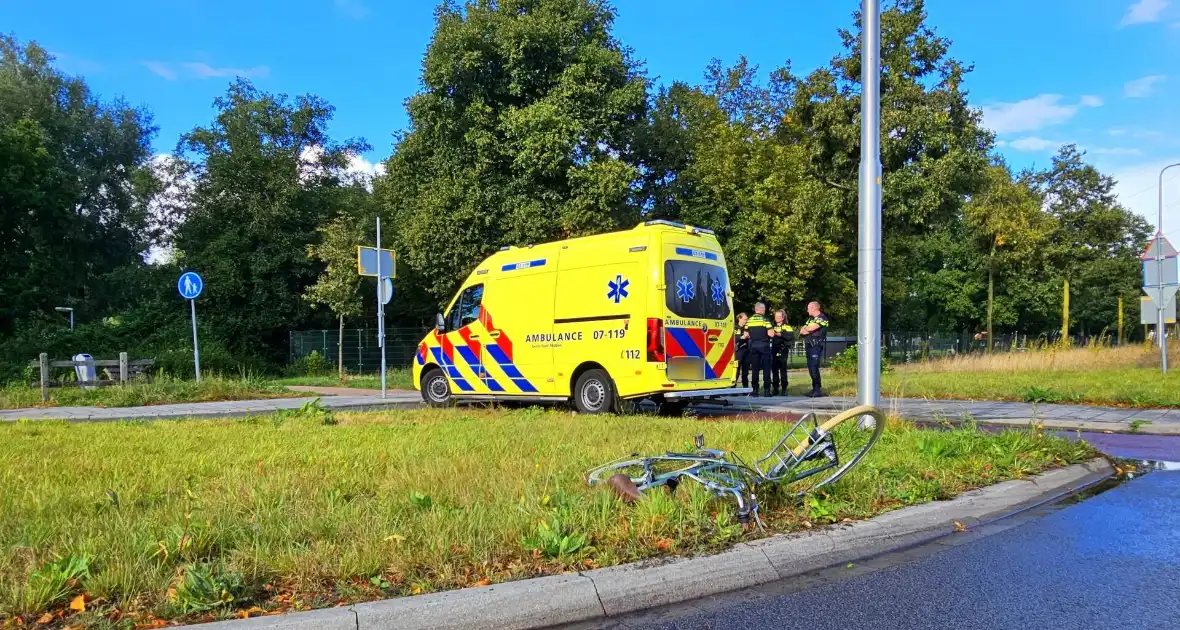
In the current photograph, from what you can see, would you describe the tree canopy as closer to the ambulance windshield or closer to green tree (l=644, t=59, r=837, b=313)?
green tree (l=644, t=59, r=837, b=313)

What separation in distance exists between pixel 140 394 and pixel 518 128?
10804 mm

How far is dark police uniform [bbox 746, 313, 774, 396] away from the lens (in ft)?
42.8

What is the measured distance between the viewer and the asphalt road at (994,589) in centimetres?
317

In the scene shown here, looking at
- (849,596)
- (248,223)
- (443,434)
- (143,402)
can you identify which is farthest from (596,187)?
(849,596)

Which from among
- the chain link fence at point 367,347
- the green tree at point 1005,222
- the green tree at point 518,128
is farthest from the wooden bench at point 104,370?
the green tree at point 1005,222

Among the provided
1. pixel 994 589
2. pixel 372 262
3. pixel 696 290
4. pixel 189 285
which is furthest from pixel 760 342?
pixel 189 285

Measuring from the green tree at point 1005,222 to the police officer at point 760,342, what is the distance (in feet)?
65.3

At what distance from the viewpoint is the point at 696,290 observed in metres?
9.99

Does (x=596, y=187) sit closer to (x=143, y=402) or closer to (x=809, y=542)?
(x=143, y=402)

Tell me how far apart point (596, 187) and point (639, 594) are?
16.2 metres

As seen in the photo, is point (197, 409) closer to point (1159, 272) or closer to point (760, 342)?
point (760, 342)

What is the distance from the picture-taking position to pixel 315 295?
21797 mm

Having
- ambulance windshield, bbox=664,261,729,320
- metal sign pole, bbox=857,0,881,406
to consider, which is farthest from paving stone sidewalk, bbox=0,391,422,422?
metal sign pole, bbox=857,0,881,406

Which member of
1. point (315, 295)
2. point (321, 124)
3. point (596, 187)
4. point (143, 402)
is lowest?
point (143, 402)
